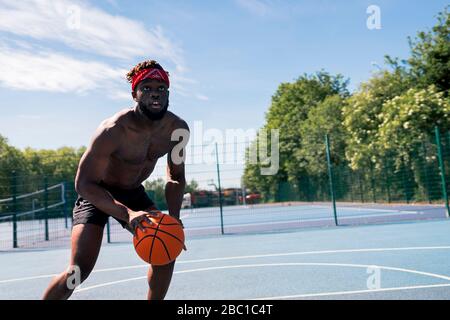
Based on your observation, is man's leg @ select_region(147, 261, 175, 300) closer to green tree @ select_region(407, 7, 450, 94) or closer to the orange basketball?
the orange basketball

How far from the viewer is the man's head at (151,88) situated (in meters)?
3.53

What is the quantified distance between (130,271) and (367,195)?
20899 millimetres

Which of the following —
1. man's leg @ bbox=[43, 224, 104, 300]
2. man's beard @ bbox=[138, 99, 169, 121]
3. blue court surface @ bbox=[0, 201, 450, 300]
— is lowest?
blue court surface @ bbox=[0, 201, 450, 300]

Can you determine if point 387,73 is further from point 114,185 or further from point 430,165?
point 114,185

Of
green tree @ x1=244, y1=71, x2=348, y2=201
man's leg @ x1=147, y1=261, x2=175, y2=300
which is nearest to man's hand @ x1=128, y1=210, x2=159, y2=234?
man's leg @ x1=147, y1=261, x2=175, y2=300

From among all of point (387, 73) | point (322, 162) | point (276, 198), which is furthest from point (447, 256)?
point (276, 198)

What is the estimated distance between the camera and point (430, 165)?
62.2ft

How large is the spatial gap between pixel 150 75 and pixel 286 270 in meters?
4.36

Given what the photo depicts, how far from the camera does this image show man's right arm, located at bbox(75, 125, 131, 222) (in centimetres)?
332

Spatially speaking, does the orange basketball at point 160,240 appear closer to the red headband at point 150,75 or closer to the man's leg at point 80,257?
the man's leg at point 80,257

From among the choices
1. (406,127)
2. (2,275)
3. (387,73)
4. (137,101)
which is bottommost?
(2,275)

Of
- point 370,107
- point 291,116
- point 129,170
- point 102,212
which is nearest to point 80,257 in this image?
point 102,212

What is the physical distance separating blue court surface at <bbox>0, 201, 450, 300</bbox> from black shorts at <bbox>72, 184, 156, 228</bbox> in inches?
70.8

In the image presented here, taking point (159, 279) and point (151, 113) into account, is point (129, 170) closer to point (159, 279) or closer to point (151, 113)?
point (151, 113)
